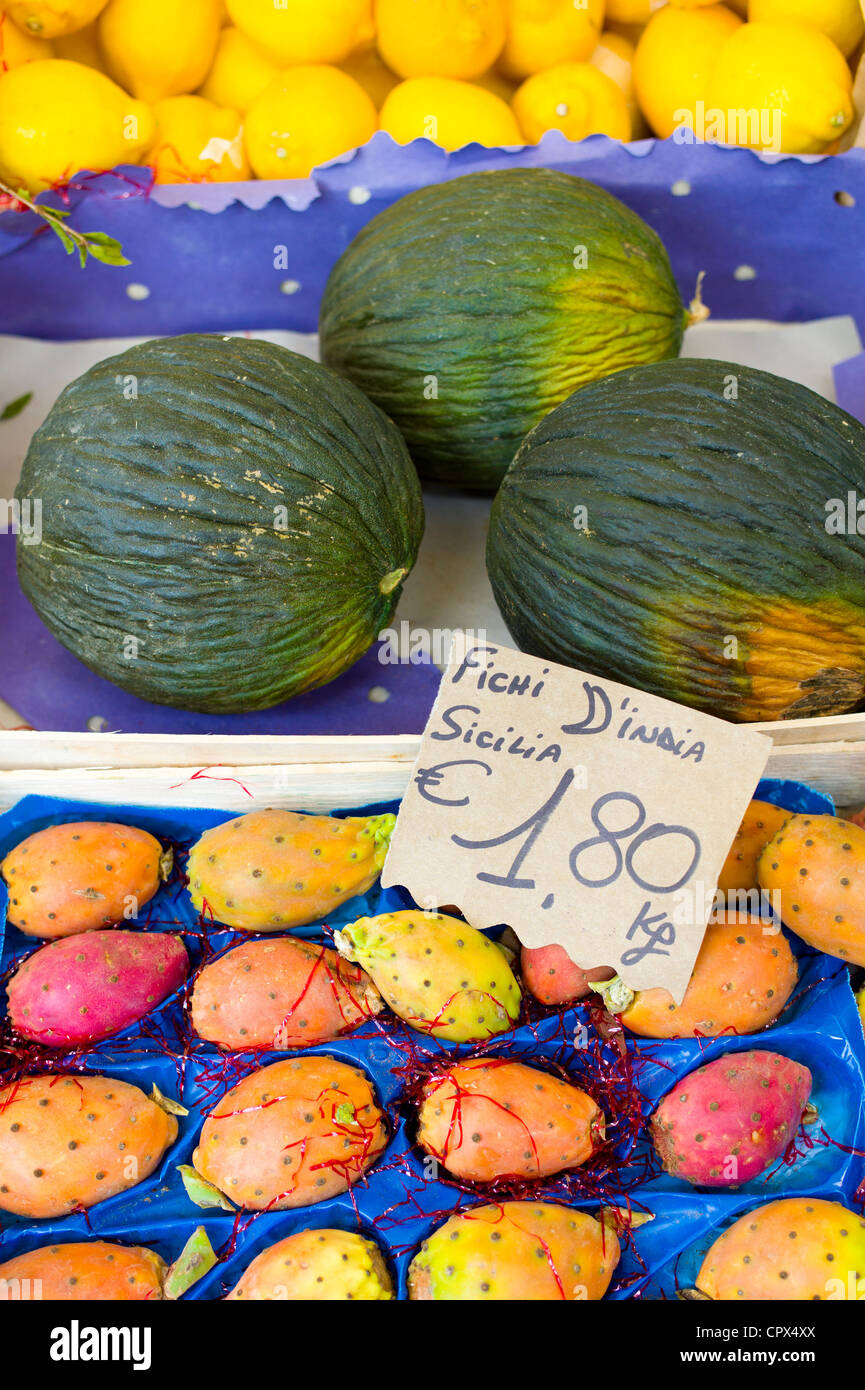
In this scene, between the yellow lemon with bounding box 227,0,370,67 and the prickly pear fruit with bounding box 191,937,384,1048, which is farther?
the yellow lemon with bounding box 227,0,370,67

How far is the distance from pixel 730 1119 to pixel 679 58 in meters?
1.48

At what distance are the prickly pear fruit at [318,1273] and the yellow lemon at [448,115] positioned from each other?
1387 millimetres

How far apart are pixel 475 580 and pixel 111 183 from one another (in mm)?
759

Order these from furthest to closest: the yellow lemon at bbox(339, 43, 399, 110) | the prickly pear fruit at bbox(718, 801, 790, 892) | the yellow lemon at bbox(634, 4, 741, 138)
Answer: the yellow lemon at bbox(339, 43, 399, 110) < the yellow lemon at bbox(634, 4, 741, 138) < the prickly pear fruit at bbox(718, 801, 790, 892)

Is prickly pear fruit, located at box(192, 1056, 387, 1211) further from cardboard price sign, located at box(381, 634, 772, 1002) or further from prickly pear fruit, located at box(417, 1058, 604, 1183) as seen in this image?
cardboard price sign, located at box(381, 634, 772, 1002)

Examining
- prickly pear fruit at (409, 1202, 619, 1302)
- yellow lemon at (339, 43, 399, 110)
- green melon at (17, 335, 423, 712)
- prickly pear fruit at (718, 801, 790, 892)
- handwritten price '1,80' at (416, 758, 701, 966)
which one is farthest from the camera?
yellow lemon at (339, 43, 399, 110)

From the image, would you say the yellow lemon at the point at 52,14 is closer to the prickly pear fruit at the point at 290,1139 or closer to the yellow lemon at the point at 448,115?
the yellow lemon at the point at 448,115

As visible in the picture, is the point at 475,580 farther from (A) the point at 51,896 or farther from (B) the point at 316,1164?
(B) the point at 316,1164

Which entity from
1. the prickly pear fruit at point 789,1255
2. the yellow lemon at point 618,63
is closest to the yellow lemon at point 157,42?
the yellow lemon at point 618,63

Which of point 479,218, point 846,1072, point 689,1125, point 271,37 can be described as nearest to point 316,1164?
point 689,1125

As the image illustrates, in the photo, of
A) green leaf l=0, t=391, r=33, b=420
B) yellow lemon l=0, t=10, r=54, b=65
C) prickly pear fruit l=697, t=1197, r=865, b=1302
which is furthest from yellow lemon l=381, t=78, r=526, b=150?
prickly pear fruit l=697, t=1197, r=865, b=1302

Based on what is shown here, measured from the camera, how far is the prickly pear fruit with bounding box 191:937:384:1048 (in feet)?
2.87

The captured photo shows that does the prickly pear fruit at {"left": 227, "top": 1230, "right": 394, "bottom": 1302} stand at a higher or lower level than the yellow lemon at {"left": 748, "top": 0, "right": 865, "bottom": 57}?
lower

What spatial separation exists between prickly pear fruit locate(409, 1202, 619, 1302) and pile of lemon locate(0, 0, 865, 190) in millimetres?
1383
